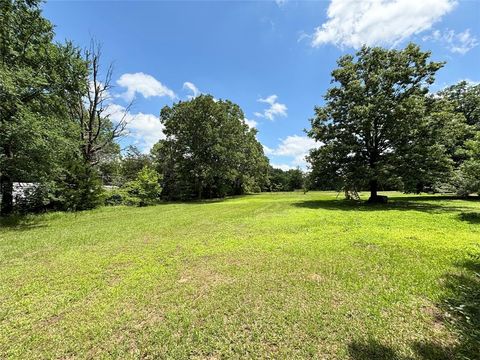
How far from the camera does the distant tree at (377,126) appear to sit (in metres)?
14.3

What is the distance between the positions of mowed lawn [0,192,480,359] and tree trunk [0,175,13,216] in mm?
7178

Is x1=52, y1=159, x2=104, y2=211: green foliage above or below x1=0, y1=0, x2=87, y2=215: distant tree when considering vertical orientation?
below

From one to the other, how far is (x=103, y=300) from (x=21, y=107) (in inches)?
420

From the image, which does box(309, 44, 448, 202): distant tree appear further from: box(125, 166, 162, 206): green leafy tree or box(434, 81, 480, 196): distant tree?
box(125, 166, 162, 206): green leafy tree

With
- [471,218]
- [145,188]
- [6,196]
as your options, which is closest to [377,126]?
[471,218]

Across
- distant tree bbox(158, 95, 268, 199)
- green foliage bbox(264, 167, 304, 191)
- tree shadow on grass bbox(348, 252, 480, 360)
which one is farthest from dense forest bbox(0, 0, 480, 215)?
green foliage bbox(264, 167, 304, 191)

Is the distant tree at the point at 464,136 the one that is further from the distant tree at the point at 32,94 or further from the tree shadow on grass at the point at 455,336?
the distant tree at the point at 32,94

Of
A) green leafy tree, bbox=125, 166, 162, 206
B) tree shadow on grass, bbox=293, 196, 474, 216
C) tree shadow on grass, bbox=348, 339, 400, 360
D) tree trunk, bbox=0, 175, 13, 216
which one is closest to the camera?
tree shadow on grass, bbox=348, 339, 400, 360

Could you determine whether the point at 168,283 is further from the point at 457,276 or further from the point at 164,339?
the point at 457,276

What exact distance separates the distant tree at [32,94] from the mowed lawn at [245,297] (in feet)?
16.8

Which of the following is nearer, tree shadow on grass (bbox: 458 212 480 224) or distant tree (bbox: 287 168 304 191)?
tree shadow on grass (bbox: 458 212 480 224)

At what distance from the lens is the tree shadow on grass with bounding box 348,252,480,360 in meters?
2.50

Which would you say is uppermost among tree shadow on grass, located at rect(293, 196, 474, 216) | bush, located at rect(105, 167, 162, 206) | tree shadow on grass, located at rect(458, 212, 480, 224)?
bush, located at rect(105, 167, 162, 206)

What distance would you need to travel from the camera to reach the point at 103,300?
12.3 ft
